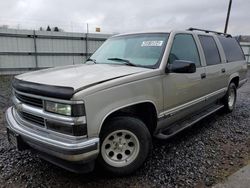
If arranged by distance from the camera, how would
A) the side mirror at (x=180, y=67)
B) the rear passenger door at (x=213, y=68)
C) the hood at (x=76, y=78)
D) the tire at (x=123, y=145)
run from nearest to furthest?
1. the hood at (x=76, y=78)
2. the tire at (x=123, y=145)
3. the side mirror at (x=180, y=67)
4. the rear passenger door at (x=213, y=68)

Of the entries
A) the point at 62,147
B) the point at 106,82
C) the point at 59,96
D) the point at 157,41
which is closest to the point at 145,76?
the point at 106,82

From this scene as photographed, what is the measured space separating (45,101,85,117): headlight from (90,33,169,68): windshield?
1354mm

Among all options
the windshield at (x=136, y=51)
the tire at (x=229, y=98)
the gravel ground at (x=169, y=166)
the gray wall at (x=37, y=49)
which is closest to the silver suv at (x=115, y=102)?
the windshield at (x=136, y=51)

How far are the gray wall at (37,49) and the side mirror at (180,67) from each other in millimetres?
10264

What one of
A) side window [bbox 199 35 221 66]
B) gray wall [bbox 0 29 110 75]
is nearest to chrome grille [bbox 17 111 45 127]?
side window [bbox 199 35 221 66]

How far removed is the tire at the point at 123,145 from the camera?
2850mm

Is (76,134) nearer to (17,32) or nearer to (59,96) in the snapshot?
(59,96)

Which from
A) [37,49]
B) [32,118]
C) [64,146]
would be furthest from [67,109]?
[37,49]

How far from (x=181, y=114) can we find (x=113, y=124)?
149cm

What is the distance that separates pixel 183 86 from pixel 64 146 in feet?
6.90

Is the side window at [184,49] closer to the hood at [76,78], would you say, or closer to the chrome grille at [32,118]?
the hood at [76,78]

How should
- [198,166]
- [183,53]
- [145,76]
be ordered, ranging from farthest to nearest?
[183,53]
[198,166]
[145,76]

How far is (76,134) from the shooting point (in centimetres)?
245

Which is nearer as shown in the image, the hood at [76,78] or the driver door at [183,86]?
the hood at [76,78]
